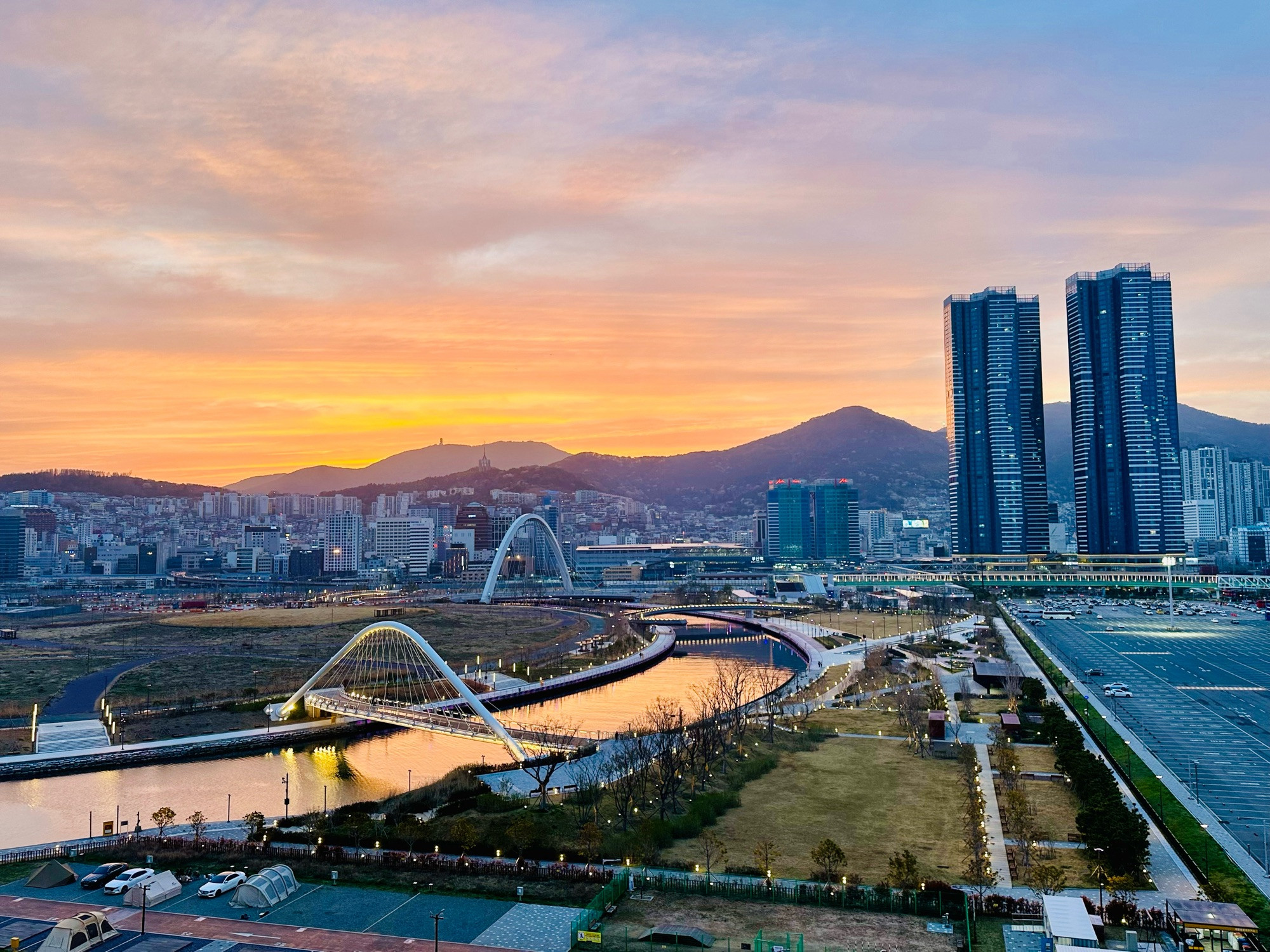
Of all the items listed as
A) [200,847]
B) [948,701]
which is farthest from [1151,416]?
[200,847]

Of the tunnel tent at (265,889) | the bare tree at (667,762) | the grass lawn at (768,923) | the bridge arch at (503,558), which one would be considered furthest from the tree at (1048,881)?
the bridge arch at (503,558)

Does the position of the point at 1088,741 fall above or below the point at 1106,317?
below

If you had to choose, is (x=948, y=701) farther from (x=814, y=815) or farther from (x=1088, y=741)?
(x=814, y=815)

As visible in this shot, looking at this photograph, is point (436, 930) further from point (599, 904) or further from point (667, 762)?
point (667, 762)

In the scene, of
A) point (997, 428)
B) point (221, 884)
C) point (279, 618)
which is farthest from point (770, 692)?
point (997, 428)

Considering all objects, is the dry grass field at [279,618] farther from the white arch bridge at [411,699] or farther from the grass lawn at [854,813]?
the grass lawn at [854,813]
